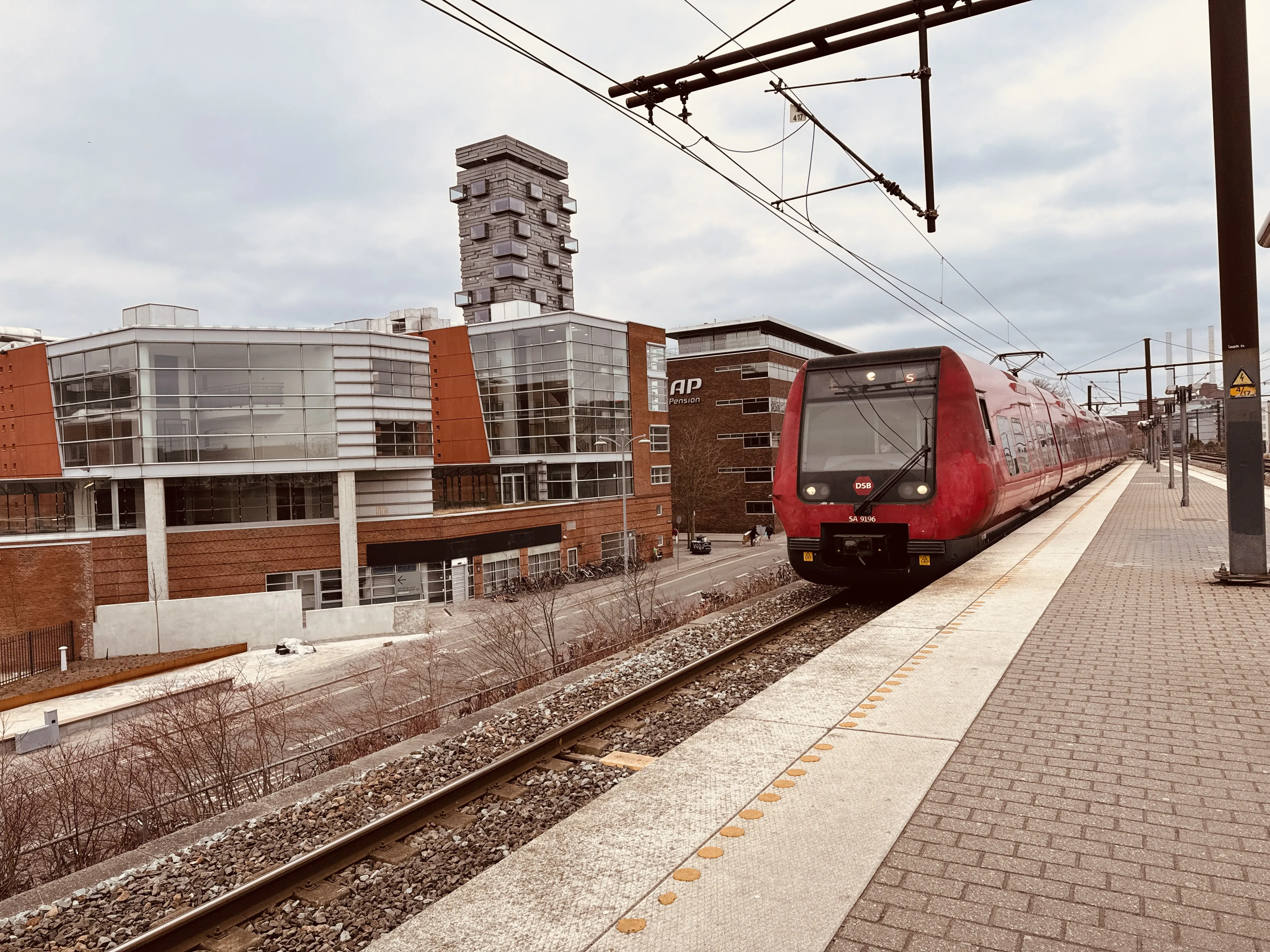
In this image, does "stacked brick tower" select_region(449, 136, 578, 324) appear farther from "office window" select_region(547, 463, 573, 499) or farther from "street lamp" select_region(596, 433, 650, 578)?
"office window" select_region(547, 463, 573, 499)

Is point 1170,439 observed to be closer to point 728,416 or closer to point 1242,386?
point 1242,386

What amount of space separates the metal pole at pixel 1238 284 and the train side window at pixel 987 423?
2929 mm

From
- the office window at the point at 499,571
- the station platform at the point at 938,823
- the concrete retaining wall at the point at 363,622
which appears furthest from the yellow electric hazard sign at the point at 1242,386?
the office window at the point at 499,571

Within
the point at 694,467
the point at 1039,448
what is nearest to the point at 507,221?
the point at 694,467

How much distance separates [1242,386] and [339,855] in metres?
12.1

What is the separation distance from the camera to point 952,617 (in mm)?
9094

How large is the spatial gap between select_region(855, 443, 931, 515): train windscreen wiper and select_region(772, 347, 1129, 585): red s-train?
0.01m

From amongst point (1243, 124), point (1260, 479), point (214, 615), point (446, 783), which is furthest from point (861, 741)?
point (214, 615)

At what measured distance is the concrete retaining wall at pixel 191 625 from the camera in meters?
30.0

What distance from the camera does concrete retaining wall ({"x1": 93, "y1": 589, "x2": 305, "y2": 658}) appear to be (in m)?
30.0

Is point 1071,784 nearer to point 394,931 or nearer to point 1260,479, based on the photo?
point 394,931

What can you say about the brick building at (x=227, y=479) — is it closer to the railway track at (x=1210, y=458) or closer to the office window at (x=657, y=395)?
the office window at (x=657, y=395)

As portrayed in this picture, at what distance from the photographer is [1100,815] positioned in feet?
13.4

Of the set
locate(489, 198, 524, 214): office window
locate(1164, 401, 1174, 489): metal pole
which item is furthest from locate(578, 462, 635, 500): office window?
locate(489, 198, 524, 214): office window
